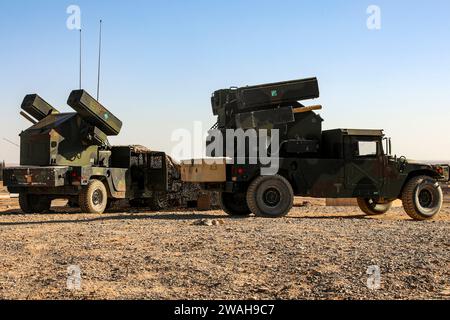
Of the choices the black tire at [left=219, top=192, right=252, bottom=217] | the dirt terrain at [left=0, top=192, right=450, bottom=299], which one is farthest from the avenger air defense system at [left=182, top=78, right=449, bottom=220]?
the dirt terrain at [left=0, top=192, right=450, bottom=299]

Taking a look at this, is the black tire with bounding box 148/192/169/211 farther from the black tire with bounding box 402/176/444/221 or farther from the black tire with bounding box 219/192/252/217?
the black tire with bounding box 402/176/444/221

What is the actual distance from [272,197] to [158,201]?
242 inches

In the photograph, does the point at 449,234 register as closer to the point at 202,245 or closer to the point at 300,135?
the point at 202,245

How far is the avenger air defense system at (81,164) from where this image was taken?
14.4 meters

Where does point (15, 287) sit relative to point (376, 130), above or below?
below

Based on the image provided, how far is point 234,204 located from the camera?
44.1 ft

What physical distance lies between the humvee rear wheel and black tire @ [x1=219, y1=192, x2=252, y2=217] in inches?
145

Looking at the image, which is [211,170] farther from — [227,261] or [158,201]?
[227,261]

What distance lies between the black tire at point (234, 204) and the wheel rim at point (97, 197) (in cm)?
374

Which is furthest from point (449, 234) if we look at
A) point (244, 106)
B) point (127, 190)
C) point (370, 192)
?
point (127, 190)

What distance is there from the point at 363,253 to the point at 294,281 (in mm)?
1702

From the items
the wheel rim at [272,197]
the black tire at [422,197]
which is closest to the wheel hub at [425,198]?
the black tire at [422,197]

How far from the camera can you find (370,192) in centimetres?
1262
